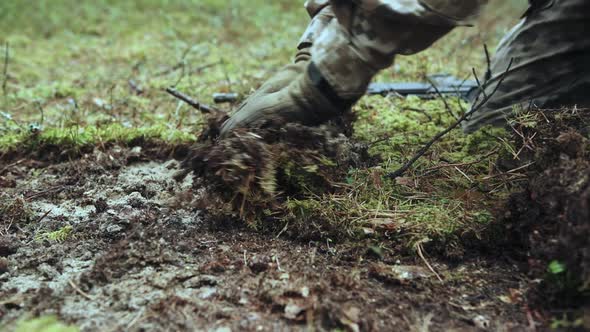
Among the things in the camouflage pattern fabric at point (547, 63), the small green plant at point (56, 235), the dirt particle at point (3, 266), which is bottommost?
the dirt particle at point (3, 266)

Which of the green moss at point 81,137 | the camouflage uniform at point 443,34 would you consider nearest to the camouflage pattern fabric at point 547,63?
the camouflage uniform at point 443,34

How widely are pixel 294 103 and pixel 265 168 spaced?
12.5 inches

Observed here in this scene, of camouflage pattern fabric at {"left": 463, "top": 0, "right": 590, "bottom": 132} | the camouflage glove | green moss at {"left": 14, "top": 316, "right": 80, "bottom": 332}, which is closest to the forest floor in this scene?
green moss at {"left": 14, "top": 316, "right": 80, "bottom": 332}

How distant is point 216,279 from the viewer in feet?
5.74

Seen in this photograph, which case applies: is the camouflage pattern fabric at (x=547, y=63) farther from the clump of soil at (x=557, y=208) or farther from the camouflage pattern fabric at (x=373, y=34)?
the camouflage pattern fabric at (x=373, y=34)

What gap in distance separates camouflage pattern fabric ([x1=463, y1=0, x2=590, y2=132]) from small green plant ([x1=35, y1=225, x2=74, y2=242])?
81.3 inches

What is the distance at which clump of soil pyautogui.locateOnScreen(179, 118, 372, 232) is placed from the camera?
2.01m

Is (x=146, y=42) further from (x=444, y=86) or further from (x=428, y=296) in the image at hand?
(x=428, y=296)

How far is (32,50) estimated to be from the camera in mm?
5699

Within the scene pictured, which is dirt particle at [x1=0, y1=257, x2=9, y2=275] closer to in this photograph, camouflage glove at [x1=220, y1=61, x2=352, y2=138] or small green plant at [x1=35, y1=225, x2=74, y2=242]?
small green plant at [x1=35, y1=225, x2=74, y2=242]

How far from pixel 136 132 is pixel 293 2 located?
5767 millimetres

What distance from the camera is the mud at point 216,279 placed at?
1542mm

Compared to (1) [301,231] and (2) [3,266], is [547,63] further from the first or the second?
(2) [3,266]

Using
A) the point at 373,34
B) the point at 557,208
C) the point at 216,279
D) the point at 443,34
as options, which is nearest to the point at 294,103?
the point at 373,34
